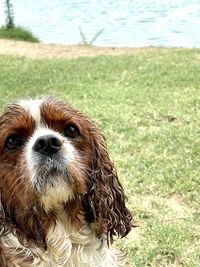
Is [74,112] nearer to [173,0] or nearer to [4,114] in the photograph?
[4,114]

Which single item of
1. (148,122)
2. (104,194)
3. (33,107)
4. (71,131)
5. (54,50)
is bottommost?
(54,50)

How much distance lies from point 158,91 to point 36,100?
517 centimetres

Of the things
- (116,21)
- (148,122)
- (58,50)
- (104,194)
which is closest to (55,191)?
(104,194)

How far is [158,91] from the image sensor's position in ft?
26.7

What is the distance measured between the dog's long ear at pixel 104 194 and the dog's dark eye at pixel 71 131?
13 cm

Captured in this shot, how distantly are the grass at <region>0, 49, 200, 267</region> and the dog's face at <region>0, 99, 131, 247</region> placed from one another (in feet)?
3.77

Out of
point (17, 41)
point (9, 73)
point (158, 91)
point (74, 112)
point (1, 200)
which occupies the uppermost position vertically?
point (74, 112)

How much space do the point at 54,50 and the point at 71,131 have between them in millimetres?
10278

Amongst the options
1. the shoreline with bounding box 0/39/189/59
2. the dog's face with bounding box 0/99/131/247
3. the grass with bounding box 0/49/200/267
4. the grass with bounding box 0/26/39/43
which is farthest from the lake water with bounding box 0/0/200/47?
the dog's face with bounding box 0/99/131/247

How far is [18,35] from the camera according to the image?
1530 cm

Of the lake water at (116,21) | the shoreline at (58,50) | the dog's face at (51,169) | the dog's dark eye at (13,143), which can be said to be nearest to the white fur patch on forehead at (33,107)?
the dog's face at (51,169)

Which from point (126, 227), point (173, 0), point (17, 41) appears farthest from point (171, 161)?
point (173, 0)

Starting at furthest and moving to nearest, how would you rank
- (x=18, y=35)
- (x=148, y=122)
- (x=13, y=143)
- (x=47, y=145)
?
(x=18, y=35) < (x=148, y=122) < (x=13, y=143) < (x=47, y=145)

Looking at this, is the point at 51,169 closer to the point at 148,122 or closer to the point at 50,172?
the point at 50,172
